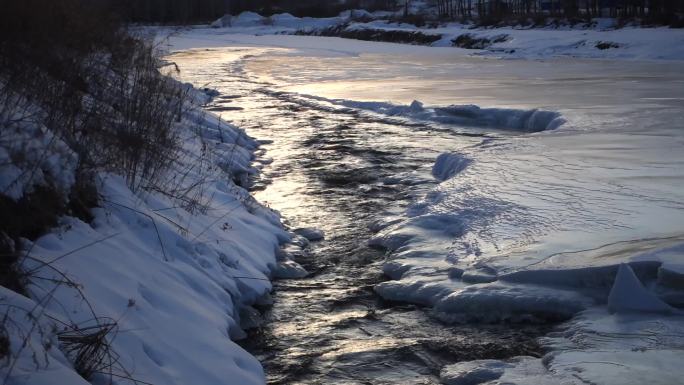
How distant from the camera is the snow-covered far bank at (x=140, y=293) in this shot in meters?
3.44

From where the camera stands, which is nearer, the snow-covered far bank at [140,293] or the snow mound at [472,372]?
the snow-covered far bank at [140,293]

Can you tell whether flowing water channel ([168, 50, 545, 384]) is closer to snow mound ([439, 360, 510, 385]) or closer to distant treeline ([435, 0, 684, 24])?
snow mound ([439, 360, 510, 385])

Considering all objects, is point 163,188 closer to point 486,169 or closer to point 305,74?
point 486,169

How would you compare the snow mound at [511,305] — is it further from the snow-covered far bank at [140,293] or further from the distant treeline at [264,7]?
the distant treeline at [264,7]

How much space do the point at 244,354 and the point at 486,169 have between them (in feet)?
19.4

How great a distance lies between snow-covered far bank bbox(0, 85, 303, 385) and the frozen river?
42cm

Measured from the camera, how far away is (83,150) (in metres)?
5.62

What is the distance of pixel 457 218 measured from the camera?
7.89 metres

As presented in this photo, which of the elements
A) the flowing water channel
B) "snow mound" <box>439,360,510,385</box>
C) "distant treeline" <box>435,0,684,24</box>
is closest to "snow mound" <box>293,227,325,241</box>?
the flowing water channel

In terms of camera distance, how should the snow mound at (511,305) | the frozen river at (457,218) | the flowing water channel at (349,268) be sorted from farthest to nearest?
the snow mound at (511,305), the frozen river at (457,218), the flowing water channel at (349,268)

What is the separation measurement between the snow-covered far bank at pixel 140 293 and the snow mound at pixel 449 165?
3779 mm

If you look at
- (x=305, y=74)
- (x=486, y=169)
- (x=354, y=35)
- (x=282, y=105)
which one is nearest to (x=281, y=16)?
(x=354, y=35)

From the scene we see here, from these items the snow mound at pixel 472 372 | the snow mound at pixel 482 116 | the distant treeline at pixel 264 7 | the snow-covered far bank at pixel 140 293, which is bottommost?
the snow mound at pixel 472 372

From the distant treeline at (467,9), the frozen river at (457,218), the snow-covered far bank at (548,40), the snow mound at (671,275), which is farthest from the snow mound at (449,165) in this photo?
the snow-covered far bank at (548,40)
